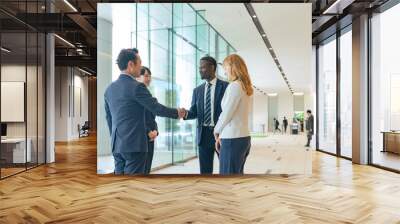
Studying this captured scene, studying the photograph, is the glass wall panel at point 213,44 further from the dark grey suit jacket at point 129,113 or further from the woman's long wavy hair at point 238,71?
the dark grey suit jacket at point 129,113

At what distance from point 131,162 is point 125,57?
1701 millimetres

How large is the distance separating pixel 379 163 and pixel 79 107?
1476 cm

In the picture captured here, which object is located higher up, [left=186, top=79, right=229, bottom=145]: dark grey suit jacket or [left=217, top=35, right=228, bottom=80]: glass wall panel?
[left=217, top=35, right=228, bottom=80]: glass wall panel

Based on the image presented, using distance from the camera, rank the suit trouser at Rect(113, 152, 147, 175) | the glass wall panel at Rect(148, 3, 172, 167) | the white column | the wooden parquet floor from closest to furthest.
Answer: the wooden parquet floor
the suit trouser at Rect(113, 152, 147, 175)
the glass wall panel at Rect(148, 3, 172, 167)
the white column

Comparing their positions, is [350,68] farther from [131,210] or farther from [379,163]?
[131,210]

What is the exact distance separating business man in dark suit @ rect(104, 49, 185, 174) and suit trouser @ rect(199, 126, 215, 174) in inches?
19.4

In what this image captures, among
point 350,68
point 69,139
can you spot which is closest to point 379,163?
point 350,68

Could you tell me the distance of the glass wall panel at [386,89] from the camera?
7.30 m

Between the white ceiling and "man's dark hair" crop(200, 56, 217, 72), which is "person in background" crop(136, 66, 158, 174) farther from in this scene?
the white ceiling

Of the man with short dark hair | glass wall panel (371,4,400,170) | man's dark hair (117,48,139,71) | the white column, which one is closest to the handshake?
man's dark hair (117,48,139,71)

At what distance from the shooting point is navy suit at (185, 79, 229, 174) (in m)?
6.11

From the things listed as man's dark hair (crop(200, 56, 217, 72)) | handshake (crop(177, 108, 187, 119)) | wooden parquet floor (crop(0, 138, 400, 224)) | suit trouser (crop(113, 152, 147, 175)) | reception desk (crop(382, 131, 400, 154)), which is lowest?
wooden parquet floor (crop(0, 138, 400, 224))

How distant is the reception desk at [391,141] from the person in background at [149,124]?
4562 mm

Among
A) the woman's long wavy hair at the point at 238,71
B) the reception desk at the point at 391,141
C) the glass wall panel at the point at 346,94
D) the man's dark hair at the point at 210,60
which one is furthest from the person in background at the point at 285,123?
the glass wall panel at the point at 346,94
